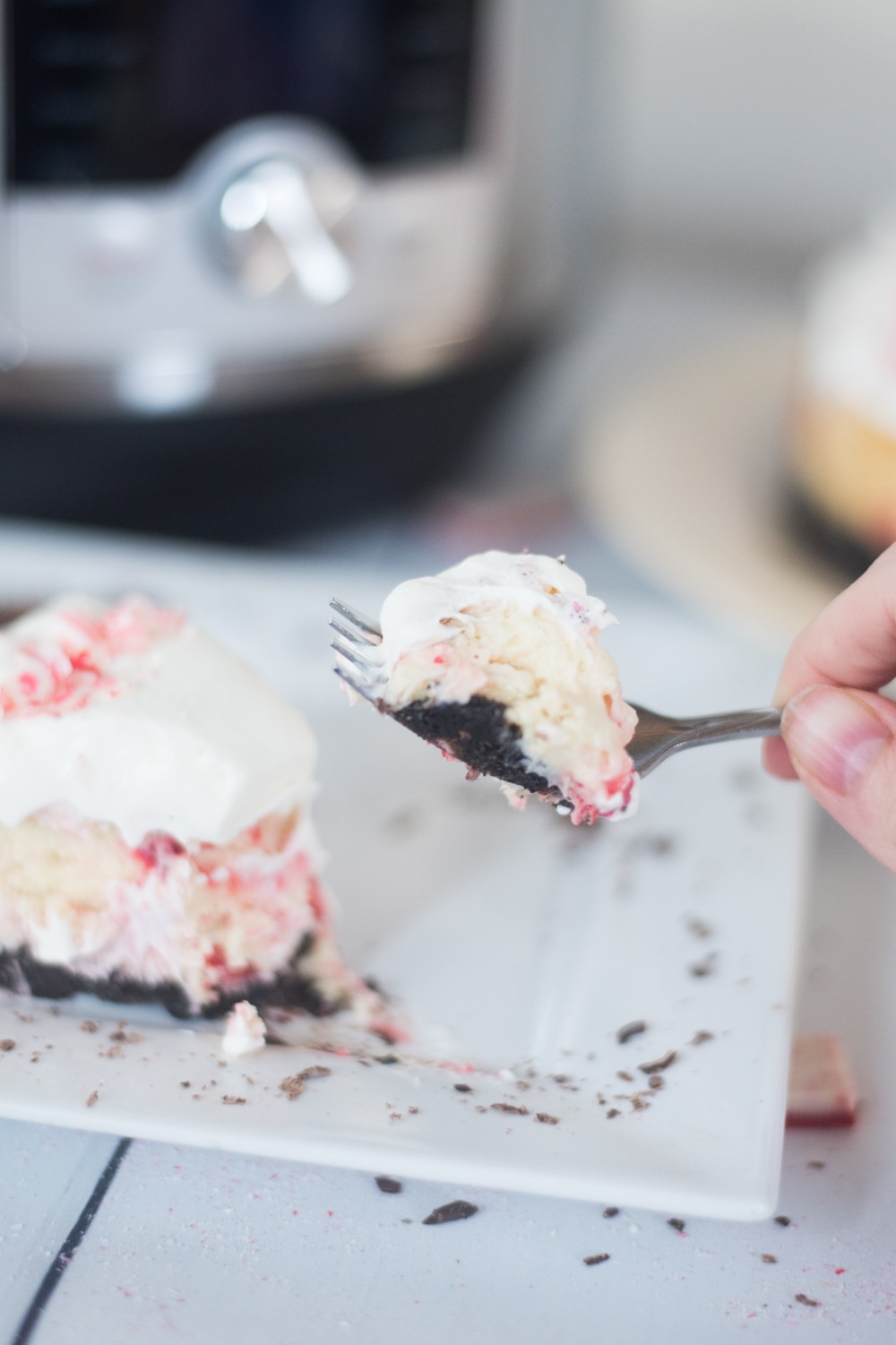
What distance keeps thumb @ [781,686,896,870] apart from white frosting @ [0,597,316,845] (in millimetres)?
276

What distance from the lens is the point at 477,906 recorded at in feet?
2.81

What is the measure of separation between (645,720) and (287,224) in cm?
57

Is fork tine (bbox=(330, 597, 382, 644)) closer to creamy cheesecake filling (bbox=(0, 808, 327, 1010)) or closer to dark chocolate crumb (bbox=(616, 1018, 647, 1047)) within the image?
creamy cheesecake filling (bbox=(0, 808, 327, 1010))

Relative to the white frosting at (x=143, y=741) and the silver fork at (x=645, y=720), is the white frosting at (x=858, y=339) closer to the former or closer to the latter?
the silver fork at (x=645, y=720)

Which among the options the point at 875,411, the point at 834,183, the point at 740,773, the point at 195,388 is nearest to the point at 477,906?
the point at 740,773

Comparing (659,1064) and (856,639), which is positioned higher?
(856,639)

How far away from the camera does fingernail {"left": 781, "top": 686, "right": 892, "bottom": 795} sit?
665 millimetres

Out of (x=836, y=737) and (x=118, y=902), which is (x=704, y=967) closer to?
(x=836, y=737)

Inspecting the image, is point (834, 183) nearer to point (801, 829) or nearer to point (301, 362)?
point (301, 362)

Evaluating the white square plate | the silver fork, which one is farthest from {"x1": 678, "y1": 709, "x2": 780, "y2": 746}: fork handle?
the white square plate

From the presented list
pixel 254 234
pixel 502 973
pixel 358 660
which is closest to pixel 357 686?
pixel 358 660

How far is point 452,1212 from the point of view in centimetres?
63

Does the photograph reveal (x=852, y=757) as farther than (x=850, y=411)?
No

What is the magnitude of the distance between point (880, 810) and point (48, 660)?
1.49 ft
